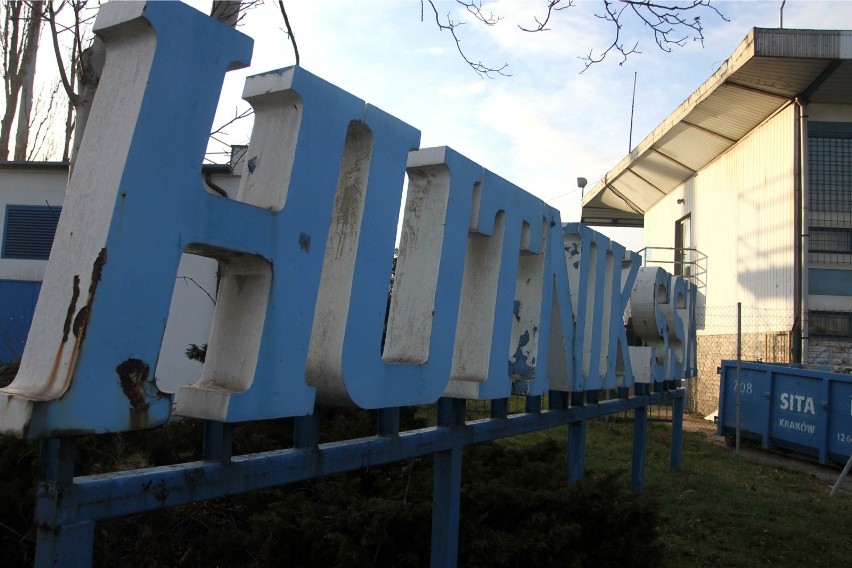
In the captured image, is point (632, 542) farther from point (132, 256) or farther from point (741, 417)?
point (741, 417)

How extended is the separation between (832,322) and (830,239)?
2.40 meters

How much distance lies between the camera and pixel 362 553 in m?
3.88

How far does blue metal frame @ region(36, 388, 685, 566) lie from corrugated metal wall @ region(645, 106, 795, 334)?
15.1 m

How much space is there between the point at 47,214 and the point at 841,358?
16721 millimetres

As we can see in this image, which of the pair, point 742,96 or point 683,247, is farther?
point 683,247

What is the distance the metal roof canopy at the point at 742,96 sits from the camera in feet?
54.2

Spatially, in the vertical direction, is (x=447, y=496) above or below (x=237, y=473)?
below

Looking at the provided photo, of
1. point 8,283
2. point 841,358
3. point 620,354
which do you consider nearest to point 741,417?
point 841,358

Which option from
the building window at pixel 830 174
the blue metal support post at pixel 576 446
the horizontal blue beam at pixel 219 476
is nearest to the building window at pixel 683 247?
the building window at pixel 830 174

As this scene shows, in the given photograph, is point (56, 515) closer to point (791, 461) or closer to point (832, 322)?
point (791, 461)

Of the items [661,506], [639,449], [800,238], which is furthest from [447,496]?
[800,238]

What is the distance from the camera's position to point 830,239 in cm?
1992

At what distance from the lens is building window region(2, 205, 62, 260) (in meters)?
11.5

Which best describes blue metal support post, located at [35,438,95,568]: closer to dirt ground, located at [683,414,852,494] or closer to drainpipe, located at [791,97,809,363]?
dirt ground, located at [683,414,852,494]
